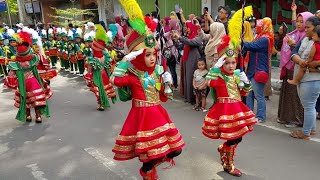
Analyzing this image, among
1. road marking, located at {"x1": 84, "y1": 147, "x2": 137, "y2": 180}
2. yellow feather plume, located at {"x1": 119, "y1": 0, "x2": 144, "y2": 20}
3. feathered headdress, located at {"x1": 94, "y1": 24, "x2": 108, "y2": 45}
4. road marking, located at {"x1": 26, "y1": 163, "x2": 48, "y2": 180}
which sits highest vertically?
yellow feather plume, located at {"x1": 119, "y1": 0, "x2": 144, "y2": 20}

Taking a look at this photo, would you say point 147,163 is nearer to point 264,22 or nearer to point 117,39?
point 264,22

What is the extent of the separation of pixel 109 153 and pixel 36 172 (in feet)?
3.43

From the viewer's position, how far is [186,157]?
4777mm

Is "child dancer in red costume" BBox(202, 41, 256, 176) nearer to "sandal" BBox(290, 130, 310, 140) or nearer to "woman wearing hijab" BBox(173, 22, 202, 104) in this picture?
"sandal" BBox(290, 130, 310, 140)

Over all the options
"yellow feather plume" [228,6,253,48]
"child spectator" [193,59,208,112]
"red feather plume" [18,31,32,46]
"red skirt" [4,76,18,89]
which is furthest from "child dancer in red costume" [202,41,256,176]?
"red skirt" [4,76,18,89]

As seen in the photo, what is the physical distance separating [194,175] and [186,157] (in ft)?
1.88

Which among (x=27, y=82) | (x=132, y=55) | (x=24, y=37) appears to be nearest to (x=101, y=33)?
(x=24, y=37)

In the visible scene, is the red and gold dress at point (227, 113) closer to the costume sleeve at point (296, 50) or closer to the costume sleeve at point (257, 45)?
the costume sleeve at point (296, 50)

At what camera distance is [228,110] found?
3.92 m

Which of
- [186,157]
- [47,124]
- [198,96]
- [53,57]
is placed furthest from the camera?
[53,57]

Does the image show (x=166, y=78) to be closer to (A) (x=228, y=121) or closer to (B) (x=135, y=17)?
(B) (x=135, y=17)

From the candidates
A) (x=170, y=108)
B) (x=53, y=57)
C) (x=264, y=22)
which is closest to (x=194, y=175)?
(x=264, y=22)

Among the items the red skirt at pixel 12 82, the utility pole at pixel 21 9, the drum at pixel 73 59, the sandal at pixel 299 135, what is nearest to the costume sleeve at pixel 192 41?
the sandal at pixel 299 135

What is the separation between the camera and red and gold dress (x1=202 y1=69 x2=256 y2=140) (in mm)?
3859
